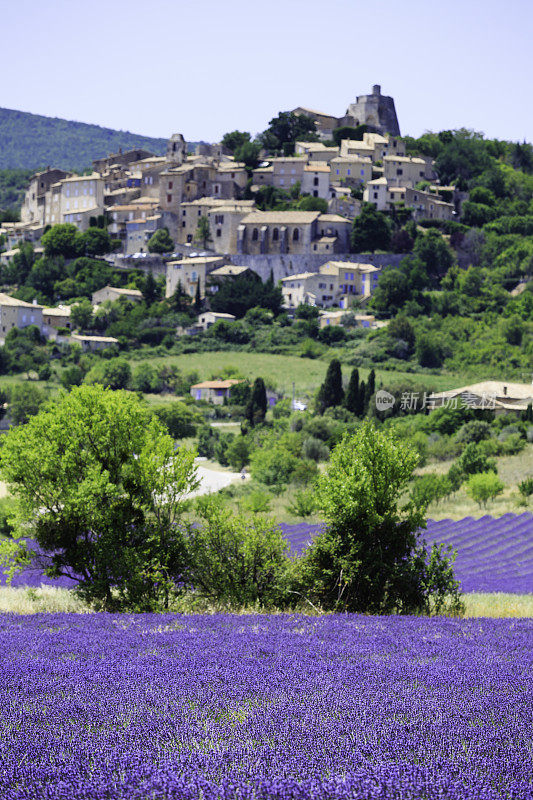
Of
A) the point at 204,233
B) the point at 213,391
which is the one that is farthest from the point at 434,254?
the point at 213,391

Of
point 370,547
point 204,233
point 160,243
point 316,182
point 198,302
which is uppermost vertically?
point 316,182

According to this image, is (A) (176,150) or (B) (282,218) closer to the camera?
(B) (282,218)

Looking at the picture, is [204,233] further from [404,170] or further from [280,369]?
[280,369]

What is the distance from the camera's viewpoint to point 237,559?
13.0 meters

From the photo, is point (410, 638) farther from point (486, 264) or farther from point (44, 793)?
point (486, 264)

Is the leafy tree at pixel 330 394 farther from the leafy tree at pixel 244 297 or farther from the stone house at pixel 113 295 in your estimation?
the stone house at pixel 113 295

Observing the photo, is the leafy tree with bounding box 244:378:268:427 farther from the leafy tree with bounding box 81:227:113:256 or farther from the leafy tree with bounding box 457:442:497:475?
the leafy tree with bounding box 81:227:113:256

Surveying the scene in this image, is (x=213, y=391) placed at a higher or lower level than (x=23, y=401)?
higher

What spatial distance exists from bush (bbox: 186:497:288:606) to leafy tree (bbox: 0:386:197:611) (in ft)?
1.48

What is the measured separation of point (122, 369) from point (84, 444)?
55.8 m

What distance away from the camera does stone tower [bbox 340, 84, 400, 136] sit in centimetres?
11688

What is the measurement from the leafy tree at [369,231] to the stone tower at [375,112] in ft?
101

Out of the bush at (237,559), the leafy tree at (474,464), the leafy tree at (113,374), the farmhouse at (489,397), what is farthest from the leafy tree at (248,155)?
the bush at (237,559)

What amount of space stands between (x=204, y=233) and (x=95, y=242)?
1116 cm
